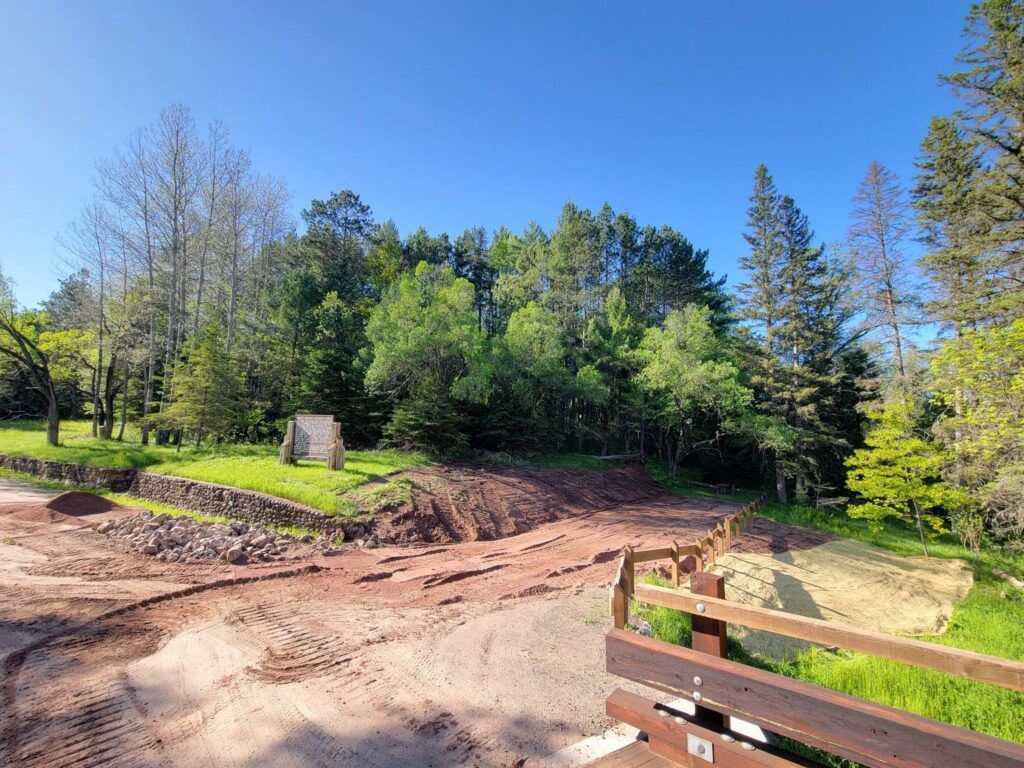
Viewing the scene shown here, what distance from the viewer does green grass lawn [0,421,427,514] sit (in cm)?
1280

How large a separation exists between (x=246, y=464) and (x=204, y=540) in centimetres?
622

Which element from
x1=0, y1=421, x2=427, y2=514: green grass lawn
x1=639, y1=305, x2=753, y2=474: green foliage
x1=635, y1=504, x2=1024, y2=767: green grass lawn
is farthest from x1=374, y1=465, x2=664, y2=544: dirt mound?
x1=635, y1=504, x2=1024, y2=767: green grass lawn

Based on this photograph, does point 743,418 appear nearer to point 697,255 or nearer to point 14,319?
point 697,255

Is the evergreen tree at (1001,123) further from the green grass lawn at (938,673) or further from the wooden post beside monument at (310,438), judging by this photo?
the wooden post beside monument at (310,438)

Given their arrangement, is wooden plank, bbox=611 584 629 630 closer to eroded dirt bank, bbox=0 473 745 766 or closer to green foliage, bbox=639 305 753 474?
eroded dirt bank, bbox=0 473 745 766

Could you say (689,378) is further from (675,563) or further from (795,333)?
(675,563)

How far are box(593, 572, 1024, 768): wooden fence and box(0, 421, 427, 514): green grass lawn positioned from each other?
1075cm

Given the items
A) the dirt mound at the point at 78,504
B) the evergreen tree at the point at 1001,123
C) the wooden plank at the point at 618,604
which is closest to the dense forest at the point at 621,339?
the evergreen tree at the point at 1001,123

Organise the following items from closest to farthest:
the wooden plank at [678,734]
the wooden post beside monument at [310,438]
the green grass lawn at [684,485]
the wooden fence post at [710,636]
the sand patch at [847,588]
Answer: the wooden plank at [678,734], the wooden fence post at [710,636], the sand patch at [847,588], the wooden post beside monument at [310,438], the green grass lawn at [684,485]

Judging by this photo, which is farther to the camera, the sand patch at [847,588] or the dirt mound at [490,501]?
the dirt mound at [490,501]

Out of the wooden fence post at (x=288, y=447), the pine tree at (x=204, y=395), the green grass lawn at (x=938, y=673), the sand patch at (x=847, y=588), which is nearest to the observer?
the green grass lawn at (x=938, y=673)

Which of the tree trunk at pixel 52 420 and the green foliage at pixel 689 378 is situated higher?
the green foliage at pixel 689 378

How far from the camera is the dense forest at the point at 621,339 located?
1347 centimetres

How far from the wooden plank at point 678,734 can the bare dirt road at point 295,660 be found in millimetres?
1381
